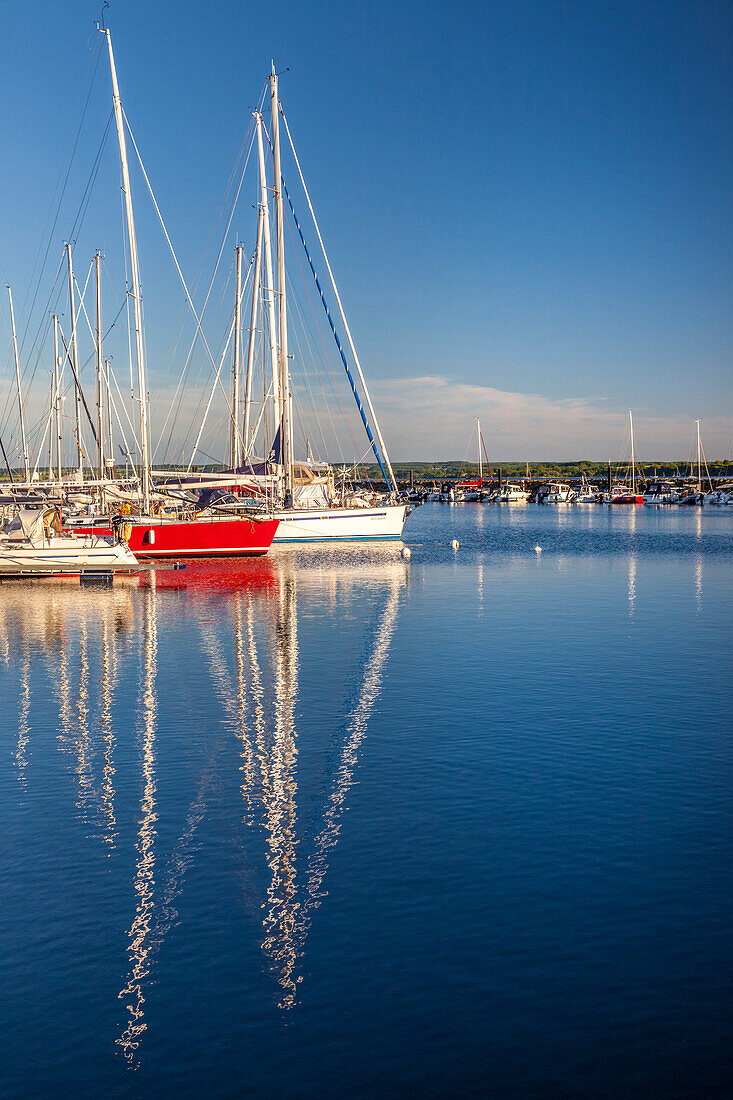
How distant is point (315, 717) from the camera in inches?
695

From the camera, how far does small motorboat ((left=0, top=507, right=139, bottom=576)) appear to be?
42.6 meters

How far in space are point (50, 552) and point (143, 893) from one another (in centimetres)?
3468

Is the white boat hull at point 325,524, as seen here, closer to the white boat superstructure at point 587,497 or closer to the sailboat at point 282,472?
the sailboat at point 282,472

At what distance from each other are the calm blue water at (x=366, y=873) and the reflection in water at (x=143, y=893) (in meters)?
0.03

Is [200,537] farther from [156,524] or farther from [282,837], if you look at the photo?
[282,837]

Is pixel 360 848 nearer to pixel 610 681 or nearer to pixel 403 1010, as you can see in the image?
pixel 403 1010

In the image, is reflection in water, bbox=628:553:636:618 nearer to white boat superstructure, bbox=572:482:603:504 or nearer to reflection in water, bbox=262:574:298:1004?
reflection in water, bbox=262:574:298:1004

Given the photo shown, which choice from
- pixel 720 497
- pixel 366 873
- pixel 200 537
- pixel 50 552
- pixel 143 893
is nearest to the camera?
pixel 143 893

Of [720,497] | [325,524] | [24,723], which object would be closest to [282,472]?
[325,524]

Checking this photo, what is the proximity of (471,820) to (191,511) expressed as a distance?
1607 inches

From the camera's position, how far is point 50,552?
4256 centimetres

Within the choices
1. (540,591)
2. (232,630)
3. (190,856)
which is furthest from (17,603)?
(190,856)

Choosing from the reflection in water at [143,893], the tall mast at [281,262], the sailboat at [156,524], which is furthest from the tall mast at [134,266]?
the reflection in water at [143,893]

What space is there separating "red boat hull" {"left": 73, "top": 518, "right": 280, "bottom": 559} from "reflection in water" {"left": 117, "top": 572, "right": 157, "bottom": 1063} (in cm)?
2929
